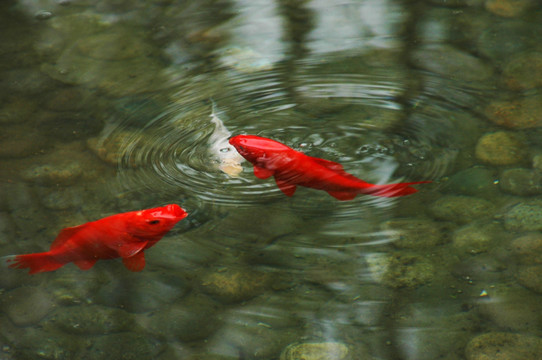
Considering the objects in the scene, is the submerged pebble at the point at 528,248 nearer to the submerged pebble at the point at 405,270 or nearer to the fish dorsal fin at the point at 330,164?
the submerged pebble at the point at 405,270

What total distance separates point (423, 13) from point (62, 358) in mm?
4125

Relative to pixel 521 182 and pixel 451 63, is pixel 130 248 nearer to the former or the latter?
pixel 521 182

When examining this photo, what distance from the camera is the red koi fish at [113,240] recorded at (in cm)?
293

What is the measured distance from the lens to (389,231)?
10.2ft

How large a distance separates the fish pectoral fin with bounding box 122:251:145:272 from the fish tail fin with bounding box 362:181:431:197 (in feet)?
4.07

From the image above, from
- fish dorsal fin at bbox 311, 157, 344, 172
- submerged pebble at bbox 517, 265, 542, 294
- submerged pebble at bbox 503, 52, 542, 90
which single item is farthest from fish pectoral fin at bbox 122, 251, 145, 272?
submerged pebble at bbox 503, 52, 542, 90

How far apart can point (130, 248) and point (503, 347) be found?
1.86m

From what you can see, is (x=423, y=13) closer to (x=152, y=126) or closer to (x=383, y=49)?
(x=383, y=49)

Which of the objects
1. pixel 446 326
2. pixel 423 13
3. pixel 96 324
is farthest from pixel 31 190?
pixel 423 13

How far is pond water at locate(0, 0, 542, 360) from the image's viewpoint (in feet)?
9.13

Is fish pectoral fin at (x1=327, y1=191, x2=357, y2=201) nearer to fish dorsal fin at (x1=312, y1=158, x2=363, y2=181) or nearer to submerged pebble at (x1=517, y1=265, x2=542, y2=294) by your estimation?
fish dorsal fin at (x1=312, y1=158, x2=363, y2=181)

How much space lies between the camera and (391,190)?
3217mm

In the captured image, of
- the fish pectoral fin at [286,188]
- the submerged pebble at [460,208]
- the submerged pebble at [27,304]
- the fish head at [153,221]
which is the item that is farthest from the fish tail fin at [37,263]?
the submerged pebble at [460,208]

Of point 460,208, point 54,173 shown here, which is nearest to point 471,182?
point 460,208
